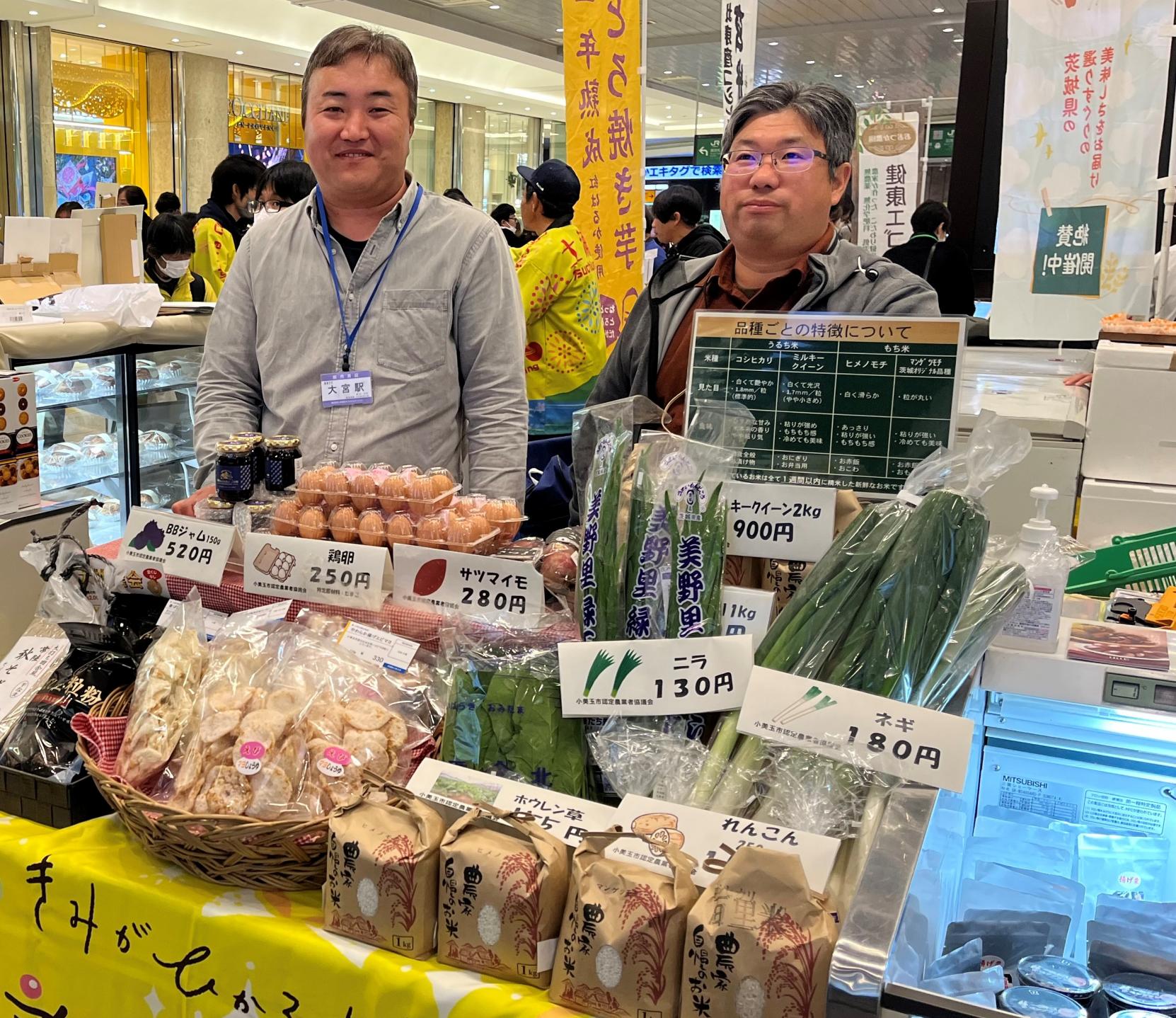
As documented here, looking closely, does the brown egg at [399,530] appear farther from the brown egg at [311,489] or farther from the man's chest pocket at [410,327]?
the man's chest pocket at [410,327]

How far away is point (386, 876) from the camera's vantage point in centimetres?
109

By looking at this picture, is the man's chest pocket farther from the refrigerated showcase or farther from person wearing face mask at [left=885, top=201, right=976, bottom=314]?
person wearing face mask at [left=885, top=201, right=976, bottom=314]

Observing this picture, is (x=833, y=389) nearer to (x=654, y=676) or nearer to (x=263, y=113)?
(x=654, y=676)

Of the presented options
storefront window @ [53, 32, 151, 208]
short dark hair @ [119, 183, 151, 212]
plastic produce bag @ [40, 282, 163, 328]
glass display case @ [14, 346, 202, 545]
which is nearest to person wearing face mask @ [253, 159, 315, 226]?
glass display case @ [14, 346, 202, 545]

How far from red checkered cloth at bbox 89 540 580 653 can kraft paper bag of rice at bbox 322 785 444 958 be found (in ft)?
1.20

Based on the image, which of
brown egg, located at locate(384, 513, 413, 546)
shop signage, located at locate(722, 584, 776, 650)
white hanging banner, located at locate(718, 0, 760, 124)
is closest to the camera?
shop signage, located at locate(722, 584, 776, 650)

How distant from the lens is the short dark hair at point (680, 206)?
6.88 meters

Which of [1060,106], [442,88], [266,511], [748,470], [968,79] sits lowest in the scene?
[266,511]

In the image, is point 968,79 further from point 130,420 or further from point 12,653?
point 12,653

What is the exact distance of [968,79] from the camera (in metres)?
7.92

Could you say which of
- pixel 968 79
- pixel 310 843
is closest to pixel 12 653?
pixel 310 843

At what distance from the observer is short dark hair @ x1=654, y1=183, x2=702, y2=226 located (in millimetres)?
6875

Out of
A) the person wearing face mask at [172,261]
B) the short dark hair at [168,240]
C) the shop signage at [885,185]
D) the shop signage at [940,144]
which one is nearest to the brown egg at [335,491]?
the person wearing face mask at [172,261]

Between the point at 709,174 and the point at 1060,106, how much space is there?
1801 cm
